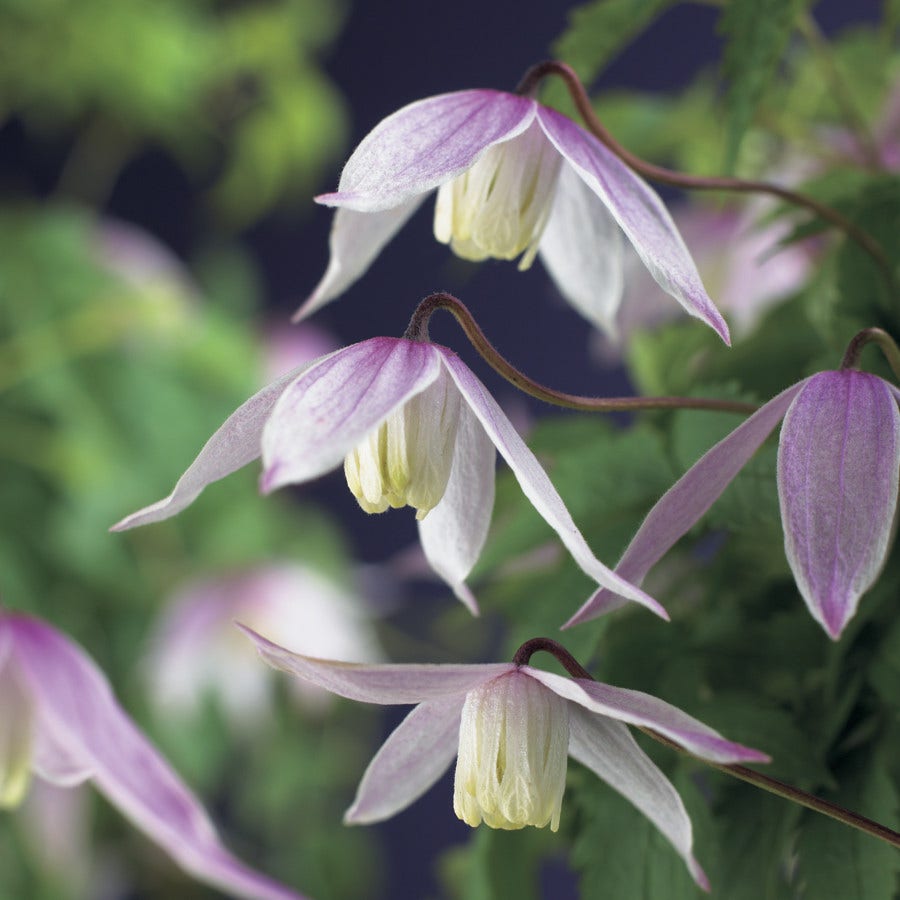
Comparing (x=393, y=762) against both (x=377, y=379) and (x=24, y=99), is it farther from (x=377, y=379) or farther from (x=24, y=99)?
(x=24, y=99)

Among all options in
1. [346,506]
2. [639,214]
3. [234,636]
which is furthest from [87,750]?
[346,506]

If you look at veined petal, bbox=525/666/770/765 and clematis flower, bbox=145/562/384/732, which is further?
clematis flower, bbox=145/562/384/732

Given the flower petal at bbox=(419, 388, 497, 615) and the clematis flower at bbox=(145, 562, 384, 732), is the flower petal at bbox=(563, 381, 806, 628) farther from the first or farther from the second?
the clematis flower at bbox=(145, 562, 384, 732)

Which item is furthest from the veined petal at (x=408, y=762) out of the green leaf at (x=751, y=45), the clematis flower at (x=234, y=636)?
the clematis flower at (x=234, y=636)

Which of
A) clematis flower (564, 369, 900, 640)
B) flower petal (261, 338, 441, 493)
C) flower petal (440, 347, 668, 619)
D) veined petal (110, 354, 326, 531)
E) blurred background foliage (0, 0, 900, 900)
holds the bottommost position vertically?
blurred background foliage (0, 0, 900, 900)

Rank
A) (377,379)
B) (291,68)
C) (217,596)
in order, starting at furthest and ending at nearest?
(291,68) < (217,596) < (377,379)

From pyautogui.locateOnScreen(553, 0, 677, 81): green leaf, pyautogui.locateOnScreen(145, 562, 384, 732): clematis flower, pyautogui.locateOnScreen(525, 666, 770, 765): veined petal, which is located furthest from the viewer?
pyautogui.locateOnScreen(145, 562, 384, 732): clematis flower

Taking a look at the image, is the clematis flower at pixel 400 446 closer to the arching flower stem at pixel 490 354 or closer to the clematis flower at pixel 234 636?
the arching flower stem at pixel 490 354

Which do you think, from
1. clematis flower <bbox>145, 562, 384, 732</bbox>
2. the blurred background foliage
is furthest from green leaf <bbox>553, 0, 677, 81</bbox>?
clematis flower <bbox>145, 562, 384, 732</bbox>

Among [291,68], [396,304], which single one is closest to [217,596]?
[291,68]
